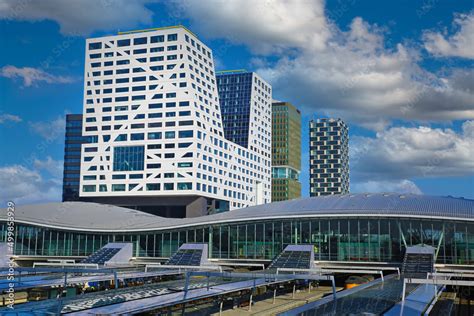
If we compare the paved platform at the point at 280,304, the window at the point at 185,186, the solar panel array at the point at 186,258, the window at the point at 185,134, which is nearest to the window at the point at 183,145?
the window at the point at 185,134

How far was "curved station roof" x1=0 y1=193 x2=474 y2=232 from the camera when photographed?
187 ft

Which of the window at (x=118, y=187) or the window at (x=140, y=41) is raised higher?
the window at (x=140, y=41)

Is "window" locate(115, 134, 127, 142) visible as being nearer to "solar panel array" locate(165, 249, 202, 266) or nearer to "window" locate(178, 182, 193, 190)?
"window" locate(178, 182, 193, 190)

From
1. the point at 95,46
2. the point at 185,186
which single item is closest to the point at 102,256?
the point at 185,186

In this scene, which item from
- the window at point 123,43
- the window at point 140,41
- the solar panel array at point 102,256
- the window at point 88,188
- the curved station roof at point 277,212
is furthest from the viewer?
the window at point 123,43

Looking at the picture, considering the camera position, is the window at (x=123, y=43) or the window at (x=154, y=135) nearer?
the window at (x=154, y=135)

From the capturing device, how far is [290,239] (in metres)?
61.4

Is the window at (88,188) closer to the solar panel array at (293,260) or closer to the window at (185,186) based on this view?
the window at (185,186)

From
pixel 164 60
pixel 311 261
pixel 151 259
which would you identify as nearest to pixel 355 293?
pixel 311 261

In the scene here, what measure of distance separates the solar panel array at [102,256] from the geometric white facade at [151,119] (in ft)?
157

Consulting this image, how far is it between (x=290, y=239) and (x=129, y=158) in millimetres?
66733

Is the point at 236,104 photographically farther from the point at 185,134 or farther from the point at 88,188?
the point at 88,188

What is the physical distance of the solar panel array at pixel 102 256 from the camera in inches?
2537

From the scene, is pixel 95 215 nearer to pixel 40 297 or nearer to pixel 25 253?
pixel 25 253
